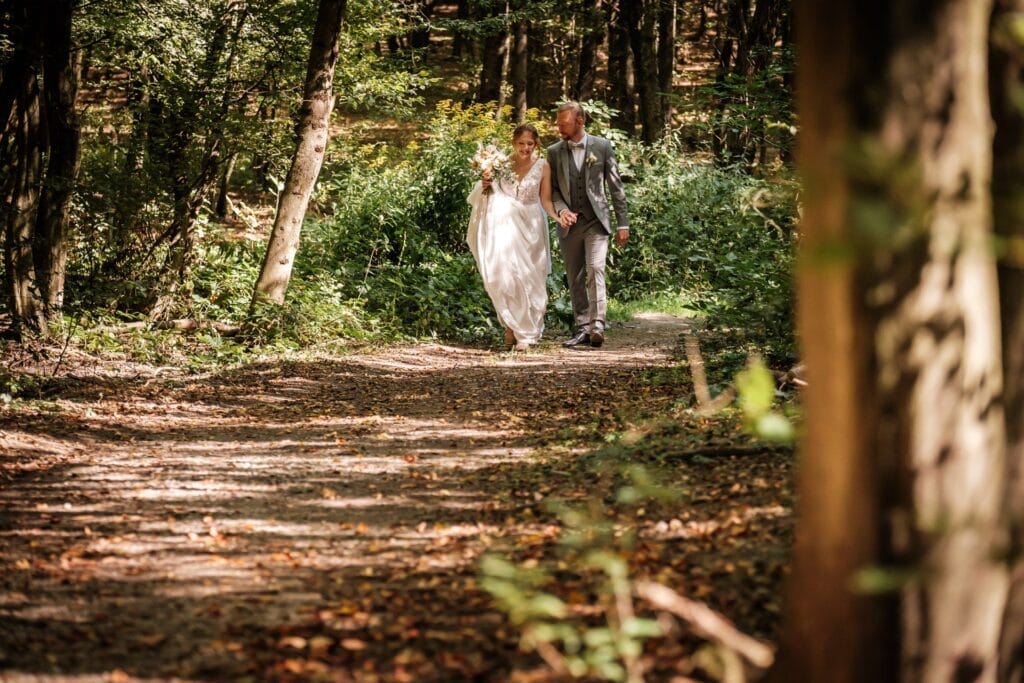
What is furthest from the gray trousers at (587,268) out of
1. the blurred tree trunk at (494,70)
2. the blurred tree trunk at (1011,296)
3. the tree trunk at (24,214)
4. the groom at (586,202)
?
the blurred tree trunk at (494,70)

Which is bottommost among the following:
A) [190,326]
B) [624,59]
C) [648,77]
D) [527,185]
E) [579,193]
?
[190,326]

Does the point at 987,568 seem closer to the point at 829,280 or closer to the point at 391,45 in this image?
the point at 829,280

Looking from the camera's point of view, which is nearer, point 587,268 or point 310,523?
point 310,523

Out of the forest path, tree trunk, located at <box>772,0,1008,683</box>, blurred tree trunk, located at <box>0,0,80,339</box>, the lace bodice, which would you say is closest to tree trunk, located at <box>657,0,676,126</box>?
the lace bodice

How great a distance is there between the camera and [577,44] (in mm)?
38500

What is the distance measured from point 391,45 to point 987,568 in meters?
40.4

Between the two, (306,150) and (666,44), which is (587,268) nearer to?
(306,150)

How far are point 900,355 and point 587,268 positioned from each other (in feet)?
33.0

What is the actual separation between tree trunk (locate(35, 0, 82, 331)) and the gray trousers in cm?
576

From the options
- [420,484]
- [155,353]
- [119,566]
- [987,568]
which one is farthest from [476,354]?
[987,568]

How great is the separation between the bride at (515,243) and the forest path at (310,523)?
275cm

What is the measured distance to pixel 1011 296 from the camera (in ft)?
10.0

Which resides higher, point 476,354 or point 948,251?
point 948,251

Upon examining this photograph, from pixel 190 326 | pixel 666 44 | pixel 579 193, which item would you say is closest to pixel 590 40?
→ pixel 666 44
